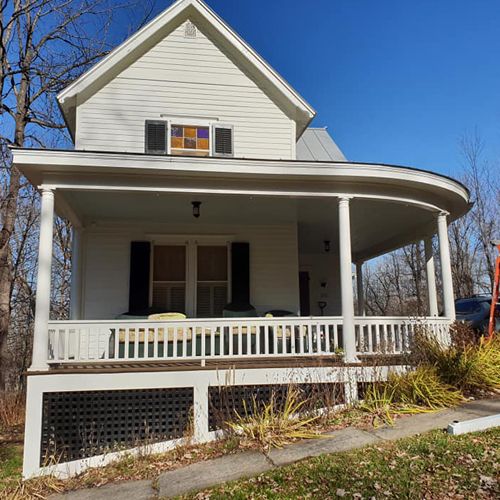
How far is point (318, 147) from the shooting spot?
10203 mm

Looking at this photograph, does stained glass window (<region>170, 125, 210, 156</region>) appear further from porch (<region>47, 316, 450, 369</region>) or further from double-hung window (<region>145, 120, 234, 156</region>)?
porch (<region>47, 316, 450, 369</region>)

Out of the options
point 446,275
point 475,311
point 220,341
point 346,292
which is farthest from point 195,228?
point 475,311

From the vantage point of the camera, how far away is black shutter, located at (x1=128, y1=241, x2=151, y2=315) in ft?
26.9

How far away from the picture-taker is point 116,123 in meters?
8.27

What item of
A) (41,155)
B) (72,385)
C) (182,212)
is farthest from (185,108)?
(72,385)

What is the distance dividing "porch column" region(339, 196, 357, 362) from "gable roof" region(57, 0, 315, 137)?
3.24 m

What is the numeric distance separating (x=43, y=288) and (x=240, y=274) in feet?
12.7

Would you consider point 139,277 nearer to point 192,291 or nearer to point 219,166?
point 192,291

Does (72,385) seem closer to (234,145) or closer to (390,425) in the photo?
(390,425)

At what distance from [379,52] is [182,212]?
23.3 ft

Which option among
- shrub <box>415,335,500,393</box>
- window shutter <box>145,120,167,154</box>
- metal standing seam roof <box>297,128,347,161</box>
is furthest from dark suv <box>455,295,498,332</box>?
window shutter <box>145,120,167,154</box>

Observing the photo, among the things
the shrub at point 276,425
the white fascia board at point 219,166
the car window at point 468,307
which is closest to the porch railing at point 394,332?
the shrub at point 276,425

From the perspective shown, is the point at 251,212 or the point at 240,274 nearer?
the point at 251,212

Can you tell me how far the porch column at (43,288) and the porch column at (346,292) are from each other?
13.4 feet
